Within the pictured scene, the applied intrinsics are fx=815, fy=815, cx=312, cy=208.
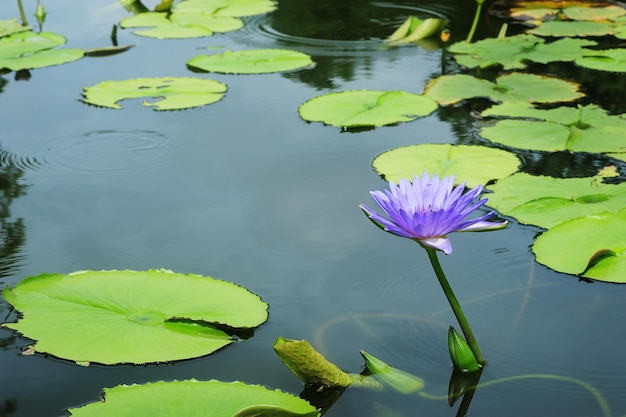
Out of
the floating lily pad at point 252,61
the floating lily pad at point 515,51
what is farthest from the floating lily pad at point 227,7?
the floating lily pad at point 515,51

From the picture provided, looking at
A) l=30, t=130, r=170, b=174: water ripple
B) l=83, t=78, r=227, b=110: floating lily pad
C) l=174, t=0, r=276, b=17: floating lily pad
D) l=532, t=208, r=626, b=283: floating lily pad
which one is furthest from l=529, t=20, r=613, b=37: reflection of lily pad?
l=532, t=208, r=626, b=283: floating lily pad

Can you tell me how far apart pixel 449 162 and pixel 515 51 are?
1.65m

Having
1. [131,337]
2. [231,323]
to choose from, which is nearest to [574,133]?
[231,323]

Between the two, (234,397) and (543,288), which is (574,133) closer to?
(543,288)

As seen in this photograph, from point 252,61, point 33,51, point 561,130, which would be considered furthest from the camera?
point 33,51

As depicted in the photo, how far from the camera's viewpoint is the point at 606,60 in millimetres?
3910

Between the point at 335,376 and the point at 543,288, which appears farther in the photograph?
the point at 543,288

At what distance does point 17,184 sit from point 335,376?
1.62 meters

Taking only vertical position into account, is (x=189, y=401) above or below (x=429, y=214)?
below

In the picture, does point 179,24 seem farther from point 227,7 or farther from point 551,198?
point 551,198

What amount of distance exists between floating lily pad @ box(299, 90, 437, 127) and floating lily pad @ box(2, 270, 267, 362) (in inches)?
55.5

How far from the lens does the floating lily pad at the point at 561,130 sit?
284cm

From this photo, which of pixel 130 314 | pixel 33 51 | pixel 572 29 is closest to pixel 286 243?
pixel 130 314

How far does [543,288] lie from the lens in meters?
1.98
